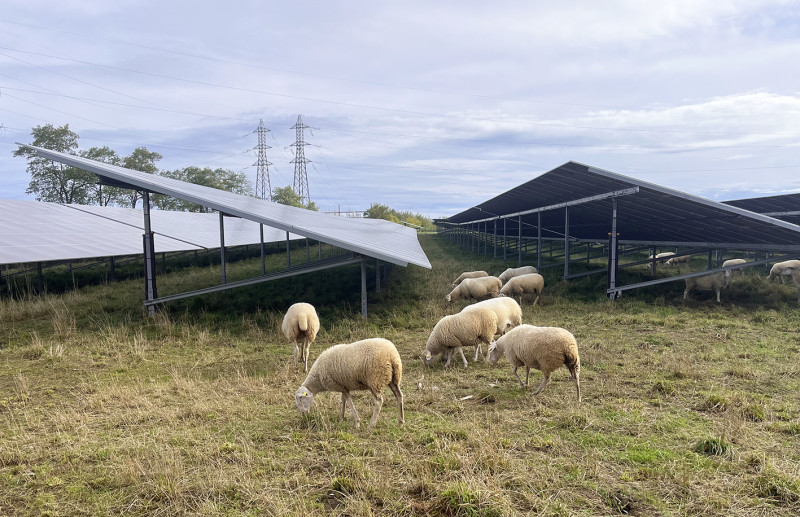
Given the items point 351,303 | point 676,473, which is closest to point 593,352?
point 676,473

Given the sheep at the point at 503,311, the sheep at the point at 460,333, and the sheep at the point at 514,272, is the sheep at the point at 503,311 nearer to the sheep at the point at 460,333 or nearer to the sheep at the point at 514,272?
the sheep at the point at 460,333

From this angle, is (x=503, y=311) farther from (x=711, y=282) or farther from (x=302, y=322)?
(x=711, y=282)

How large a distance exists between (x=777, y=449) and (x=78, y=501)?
6.57 metres

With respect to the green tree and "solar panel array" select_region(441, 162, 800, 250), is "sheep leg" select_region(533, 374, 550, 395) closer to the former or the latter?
Result: "solar panel array" select_region(441, 162, 800, 250)

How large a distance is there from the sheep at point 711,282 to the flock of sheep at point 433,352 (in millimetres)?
8023

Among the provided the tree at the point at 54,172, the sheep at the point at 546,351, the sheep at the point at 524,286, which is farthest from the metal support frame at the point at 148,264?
the tree at the point at 54,172

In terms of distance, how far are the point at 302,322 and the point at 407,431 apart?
3.34 meters

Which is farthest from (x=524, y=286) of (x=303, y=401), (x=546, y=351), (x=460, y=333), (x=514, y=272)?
A: (x=303, y=401)

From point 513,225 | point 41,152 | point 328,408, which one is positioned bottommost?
Result: point 328,408

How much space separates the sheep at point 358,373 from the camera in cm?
511

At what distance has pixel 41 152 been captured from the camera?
11062 millimetres

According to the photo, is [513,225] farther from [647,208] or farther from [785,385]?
[785,385]

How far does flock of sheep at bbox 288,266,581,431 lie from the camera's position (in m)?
5.15

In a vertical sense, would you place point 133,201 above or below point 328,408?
above
